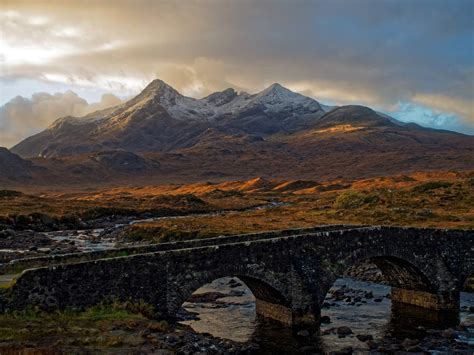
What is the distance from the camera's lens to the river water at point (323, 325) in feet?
81.7

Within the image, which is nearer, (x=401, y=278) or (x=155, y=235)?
(x=401, y=278)

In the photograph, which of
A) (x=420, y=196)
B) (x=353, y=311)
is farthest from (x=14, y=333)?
(x=420, y=196)

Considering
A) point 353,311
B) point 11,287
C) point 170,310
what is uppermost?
point 11,287

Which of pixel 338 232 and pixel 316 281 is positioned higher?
pixel 338 232

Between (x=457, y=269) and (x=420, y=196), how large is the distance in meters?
51.7

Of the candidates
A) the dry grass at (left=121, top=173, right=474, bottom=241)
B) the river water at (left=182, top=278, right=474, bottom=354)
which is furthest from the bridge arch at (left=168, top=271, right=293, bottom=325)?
the dry grass at (left=121, top=173, right=474, bottom=241)

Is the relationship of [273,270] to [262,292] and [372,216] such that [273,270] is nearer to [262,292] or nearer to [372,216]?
[262,292]

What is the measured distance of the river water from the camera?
24.9 meters

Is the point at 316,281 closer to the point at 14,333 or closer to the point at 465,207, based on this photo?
the point at 14,333

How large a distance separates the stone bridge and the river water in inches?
52.9

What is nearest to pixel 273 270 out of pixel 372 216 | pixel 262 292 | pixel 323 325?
pixel 262 292

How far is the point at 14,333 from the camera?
18438mm

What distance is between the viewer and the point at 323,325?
27828 mm

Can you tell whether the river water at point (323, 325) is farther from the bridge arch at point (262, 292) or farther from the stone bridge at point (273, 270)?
the stone bridge at point (273, 270)
